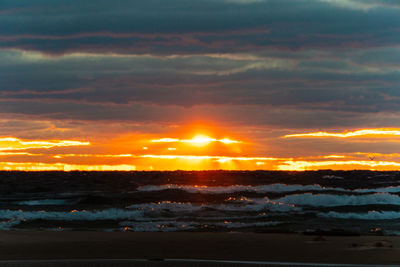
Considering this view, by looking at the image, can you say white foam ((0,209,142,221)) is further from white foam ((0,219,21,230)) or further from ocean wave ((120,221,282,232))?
ocean wave ((120,221,282,232))

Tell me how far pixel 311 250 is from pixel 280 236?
12.0 feet

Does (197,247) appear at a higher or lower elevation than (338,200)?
lower

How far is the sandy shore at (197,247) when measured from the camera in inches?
490

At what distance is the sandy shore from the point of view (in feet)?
40.9

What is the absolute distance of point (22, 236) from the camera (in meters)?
16.7

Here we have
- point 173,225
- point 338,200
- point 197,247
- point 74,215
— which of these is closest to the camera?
point 197,247

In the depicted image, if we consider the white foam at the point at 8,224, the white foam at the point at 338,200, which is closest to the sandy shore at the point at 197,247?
the white foam at the point at 8,224

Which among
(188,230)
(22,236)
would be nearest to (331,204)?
(188,230)

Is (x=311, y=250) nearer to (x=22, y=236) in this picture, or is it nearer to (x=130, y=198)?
(x=22, y=236)

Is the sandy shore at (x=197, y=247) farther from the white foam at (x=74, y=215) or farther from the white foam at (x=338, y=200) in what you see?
the white foam at (x=338, y=200)

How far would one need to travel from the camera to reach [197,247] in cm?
1440

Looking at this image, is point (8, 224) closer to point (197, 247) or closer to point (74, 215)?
point (74, 215)

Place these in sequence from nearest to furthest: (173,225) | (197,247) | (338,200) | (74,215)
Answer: (197,247) → (173,225) → (74,215) → (338,200)

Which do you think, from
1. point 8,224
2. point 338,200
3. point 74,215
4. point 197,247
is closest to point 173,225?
point 74,215
